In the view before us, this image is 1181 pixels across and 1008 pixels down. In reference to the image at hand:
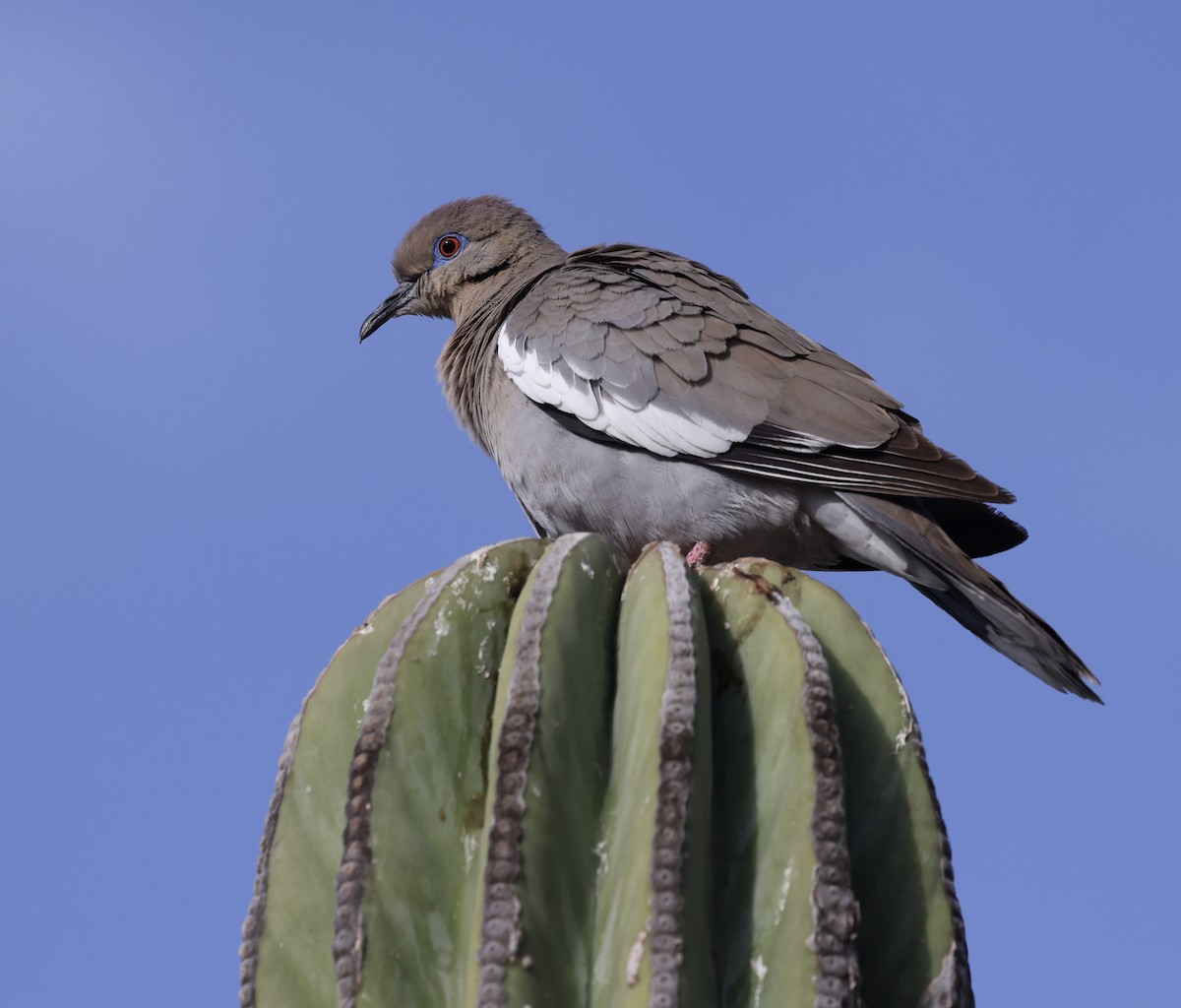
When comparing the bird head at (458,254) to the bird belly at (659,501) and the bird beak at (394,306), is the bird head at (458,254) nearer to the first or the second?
the bird beak at (394,306)

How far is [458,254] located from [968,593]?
3591 mm

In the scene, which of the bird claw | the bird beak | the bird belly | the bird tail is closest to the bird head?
the bird beak

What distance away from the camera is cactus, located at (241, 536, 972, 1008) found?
243 centimetres

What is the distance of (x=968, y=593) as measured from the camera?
180 inches

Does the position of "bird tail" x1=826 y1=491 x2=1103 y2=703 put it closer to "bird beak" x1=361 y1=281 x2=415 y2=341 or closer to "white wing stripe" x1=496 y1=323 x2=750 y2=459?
"white wing stripe" x1=496 y1=323 x2=750 y2=459

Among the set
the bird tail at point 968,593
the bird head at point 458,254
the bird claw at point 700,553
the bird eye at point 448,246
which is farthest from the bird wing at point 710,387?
the bird eye at point 448,246

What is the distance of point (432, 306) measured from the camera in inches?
287

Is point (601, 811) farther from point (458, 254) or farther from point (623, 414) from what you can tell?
point (458, 254)

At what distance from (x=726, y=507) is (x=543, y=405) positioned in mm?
803

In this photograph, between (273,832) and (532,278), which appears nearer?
(273,832)

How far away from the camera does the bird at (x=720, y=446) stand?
484cm

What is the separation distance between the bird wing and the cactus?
A: 80.6 inches

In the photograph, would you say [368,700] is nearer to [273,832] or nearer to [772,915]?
[273,832]

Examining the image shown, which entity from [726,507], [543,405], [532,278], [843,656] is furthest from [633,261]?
[843,656]
